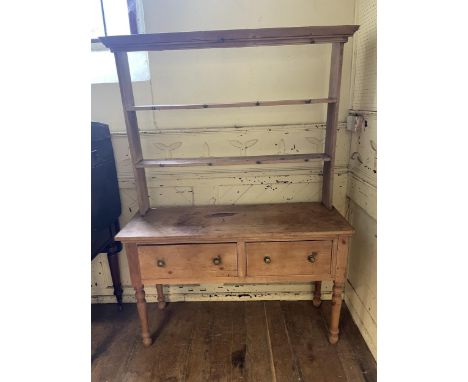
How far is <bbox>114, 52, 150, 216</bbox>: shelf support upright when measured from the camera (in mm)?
1477

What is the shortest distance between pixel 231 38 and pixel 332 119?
2.19ft

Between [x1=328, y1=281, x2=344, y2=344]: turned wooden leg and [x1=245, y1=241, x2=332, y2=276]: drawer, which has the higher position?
[x1=245, y1=241, x2=332, y2=276]: drawer

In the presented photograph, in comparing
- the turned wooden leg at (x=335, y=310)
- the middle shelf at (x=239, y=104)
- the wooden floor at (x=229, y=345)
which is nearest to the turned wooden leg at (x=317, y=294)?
the wooden floor at (x=229, y=345)

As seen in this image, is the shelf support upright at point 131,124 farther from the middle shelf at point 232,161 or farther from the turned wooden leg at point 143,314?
the turned wooden leg at point 143,314

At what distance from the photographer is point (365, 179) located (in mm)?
1606

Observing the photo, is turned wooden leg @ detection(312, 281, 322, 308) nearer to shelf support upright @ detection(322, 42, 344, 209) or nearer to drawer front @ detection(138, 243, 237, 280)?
shelf support upright @ detection(322, 42, 344, 209)

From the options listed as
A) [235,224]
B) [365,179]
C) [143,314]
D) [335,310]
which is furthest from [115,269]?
[365,179]

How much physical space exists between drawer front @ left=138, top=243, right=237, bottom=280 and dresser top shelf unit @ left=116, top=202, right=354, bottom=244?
4 centimetres

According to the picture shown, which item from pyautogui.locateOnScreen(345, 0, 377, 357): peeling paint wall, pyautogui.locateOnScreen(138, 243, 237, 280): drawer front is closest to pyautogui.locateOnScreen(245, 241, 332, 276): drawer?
pyautogui.locateOnScreen(138, 243, 237, 280): drawer front

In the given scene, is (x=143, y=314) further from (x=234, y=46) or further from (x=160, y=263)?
(x=234, y=46)

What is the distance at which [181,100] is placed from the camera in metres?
1.72

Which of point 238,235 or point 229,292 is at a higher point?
point 238,235
